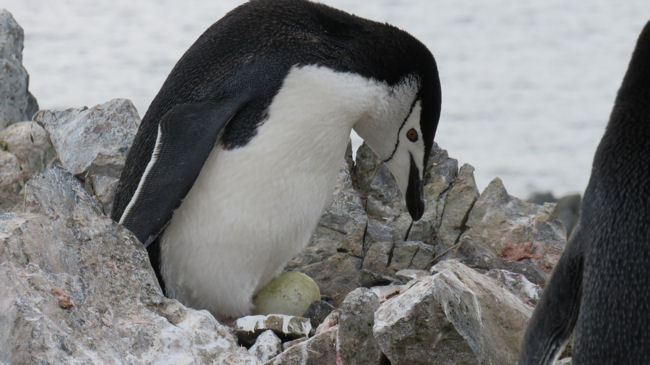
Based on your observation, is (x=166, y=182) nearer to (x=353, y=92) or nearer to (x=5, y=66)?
(x=353, y=92)

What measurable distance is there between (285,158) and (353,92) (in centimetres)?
26

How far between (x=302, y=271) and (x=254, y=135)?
54 centimetres

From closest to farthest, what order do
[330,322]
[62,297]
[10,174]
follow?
[62,297] < [330,322] < [10,174]

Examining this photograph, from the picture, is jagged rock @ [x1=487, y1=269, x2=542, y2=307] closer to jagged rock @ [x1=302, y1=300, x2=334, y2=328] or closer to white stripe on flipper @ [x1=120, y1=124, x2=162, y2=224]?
jagged rock @ [x1=302, y1=300, x2=334, y2=328]

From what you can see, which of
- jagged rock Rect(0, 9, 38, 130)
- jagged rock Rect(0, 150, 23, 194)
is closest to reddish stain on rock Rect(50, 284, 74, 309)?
jagged rock Rect(0, 150, 23, 194)

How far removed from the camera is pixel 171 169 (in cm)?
285

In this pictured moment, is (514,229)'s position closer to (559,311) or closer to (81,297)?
(559,311)

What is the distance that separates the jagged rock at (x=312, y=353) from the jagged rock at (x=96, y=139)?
4.64ft

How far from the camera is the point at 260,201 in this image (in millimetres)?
2943

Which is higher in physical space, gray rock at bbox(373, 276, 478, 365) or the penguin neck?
the penguin neck

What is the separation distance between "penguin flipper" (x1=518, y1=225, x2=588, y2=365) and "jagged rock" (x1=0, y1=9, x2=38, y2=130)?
236 cm

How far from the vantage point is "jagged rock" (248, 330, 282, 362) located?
2.30m

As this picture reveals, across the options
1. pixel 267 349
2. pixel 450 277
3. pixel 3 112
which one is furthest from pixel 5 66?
pixel 450 277

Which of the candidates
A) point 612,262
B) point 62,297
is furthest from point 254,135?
point 612,262
